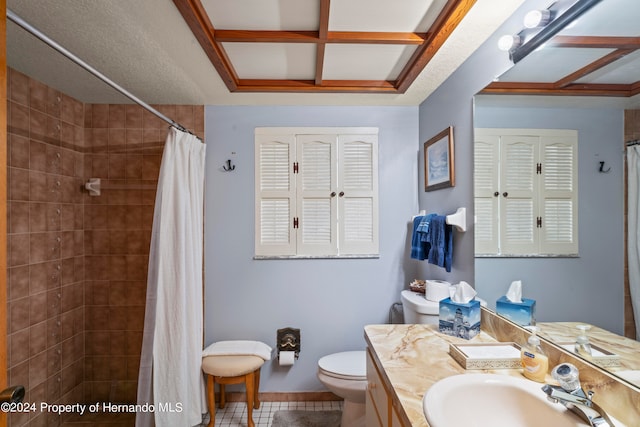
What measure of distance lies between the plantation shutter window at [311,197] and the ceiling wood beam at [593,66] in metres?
1.34

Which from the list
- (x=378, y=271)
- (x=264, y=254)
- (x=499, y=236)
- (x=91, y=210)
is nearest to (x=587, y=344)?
(x=499, y=236)

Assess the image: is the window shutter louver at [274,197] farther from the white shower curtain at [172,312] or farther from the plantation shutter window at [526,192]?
the plantation shutter window at [526,192]

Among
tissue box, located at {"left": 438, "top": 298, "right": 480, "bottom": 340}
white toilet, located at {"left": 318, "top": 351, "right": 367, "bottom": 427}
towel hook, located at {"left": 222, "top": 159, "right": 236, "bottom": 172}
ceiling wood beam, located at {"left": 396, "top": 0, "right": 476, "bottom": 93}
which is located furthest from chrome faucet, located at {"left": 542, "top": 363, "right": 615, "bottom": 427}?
towel hook, located at {"left": 222, "top": 159, "right": 236, "bottom": 172}

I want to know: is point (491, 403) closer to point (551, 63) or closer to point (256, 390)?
point (551, 63)

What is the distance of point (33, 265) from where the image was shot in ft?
6.06

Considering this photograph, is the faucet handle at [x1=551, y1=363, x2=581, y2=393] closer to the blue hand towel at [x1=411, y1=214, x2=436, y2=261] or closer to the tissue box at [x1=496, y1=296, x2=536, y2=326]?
the tissue box at [x1=496, y1=296, x2=536, y2=326]

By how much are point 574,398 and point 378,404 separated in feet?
2.22

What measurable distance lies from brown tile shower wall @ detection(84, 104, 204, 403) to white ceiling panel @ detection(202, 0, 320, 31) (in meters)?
1.21

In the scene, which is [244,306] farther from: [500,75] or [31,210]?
[500,75]

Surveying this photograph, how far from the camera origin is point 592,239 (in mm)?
931

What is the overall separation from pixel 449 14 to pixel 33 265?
2.77 metres

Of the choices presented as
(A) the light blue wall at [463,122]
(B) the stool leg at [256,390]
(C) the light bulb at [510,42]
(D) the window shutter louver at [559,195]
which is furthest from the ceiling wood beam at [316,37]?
(B) the stool leg at [256,390]

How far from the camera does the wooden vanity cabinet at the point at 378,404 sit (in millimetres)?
1021

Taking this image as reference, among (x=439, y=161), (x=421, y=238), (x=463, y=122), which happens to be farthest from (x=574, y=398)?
(x=439, y=161)
